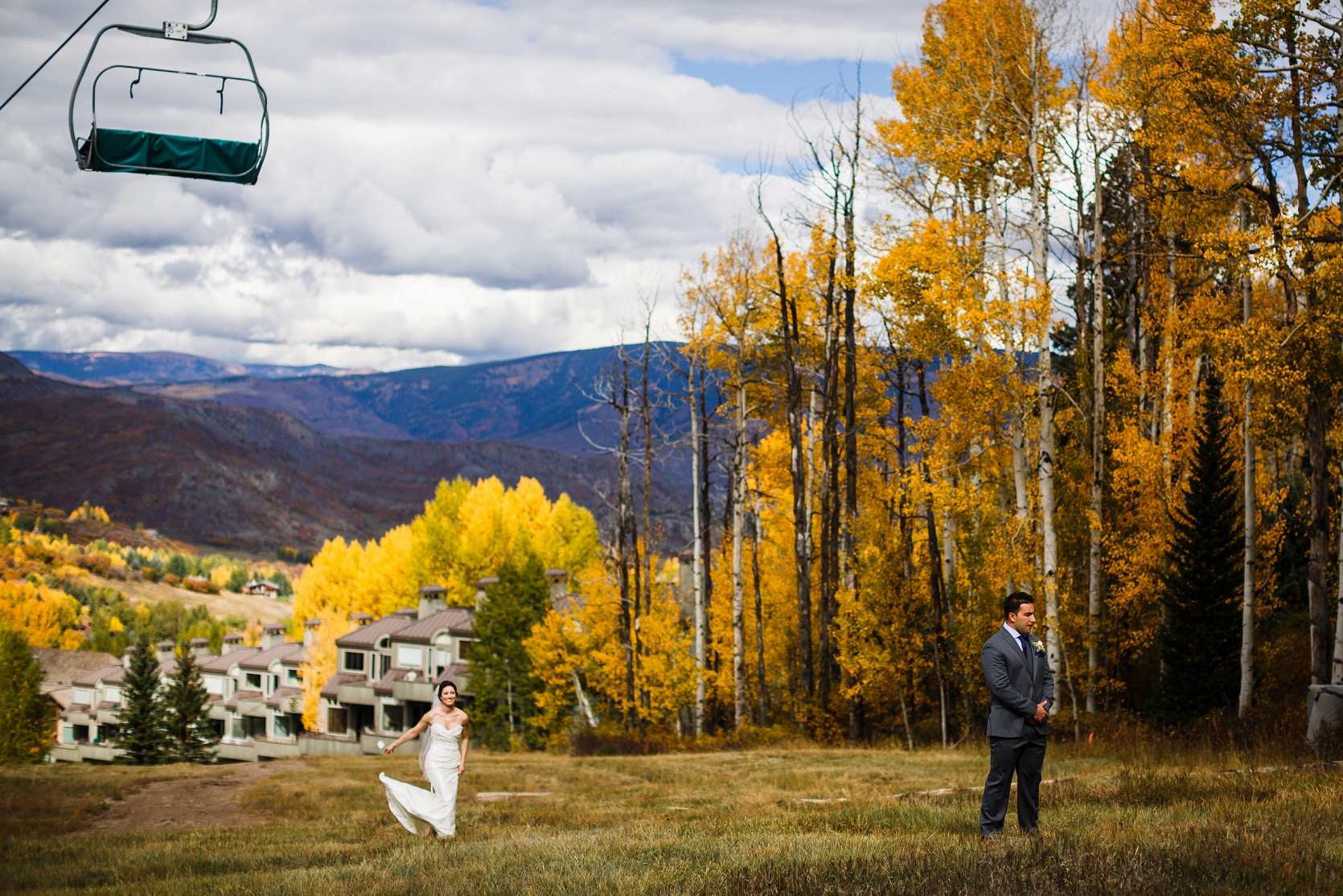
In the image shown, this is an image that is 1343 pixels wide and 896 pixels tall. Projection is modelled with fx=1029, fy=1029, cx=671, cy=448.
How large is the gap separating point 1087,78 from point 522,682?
37.3m

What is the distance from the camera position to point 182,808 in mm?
20734

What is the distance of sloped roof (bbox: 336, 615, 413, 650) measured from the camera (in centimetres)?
6669

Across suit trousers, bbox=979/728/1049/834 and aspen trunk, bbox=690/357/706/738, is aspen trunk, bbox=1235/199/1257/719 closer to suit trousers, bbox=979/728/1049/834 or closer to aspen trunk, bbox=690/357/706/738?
suit trousers, bbox=979/728/1049/834

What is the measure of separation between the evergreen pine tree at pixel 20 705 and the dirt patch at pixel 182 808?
169 feet

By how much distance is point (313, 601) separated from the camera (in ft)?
313

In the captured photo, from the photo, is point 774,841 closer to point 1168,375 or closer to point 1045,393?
point 1045,393

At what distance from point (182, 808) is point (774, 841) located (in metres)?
16.1

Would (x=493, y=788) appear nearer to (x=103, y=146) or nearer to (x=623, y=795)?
(x=623, y=795)

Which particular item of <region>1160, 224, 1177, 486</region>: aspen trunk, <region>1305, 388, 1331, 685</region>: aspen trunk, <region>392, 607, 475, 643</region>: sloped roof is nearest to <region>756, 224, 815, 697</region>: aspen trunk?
<region>1160, 224, 1177, 486</region>: aspen trunk

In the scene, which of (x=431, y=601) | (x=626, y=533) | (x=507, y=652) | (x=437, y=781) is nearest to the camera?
(x=437, y=781)

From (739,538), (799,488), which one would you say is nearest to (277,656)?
(739,538)

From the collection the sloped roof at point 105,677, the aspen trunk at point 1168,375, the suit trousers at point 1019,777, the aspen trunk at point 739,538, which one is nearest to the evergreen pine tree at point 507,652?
the aspen trunk at point 739,538

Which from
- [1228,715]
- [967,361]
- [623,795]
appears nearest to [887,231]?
[967,361]

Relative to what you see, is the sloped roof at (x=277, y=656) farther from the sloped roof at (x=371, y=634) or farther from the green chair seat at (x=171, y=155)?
the green chair seat at (x=171, y=155)
